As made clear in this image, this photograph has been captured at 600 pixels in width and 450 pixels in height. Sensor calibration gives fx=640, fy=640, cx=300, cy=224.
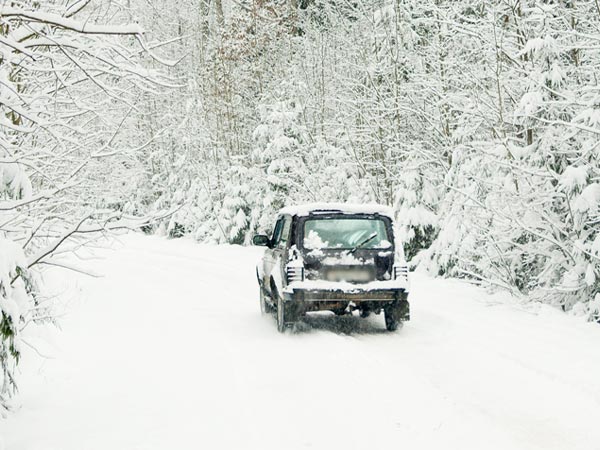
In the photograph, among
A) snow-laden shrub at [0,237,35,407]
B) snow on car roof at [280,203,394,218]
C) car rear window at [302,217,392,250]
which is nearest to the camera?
snow-laden shrub at [0,237,35,407]

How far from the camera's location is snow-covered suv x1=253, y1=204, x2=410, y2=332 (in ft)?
31.4

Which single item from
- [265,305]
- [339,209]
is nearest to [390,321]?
[339,209]

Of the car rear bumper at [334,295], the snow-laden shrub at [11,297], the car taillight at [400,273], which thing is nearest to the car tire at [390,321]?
the car rear bumper at [334,295]

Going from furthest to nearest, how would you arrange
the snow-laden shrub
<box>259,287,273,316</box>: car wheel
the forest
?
<box>259,287,273,316</box>: car wheel
the forest
the snow-laden shrub

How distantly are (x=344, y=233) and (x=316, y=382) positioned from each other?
11.2 ft

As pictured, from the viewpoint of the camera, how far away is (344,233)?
9945mm

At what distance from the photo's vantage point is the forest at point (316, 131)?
489 cm

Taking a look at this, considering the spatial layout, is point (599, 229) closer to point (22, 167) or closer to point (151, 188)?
point (22, 167)

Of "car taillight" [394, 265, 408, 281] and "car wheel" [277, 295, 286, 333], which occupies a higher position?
"car taillight" [394, 265, 408, 281]

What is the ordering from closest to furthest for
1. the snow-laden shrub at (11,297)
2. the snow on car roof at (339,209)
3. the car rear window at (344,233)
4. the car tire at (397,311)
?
the snow-laden shrub at (11,297), the car tire at (397,311), the car rear window at (344,233), the snow on car roof at (339,209)

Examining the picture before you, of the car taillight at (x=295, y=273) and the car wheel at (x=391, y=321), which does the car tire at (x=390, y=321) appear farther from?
the car taillight at (x=295, y=273)

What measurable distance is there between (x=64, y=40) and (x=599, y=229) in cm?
898

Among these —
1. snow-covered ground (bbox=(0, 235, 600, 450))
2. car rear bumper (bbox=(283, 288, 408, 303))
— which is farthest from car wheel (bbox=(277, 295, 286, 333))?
car rear bumper (bbox=(283, 288, 408, 303))

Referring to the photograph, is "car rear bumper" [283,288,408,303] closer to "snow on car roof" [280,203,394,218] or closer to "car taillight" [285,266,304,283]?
"car taillight" [285,266,304,283]
